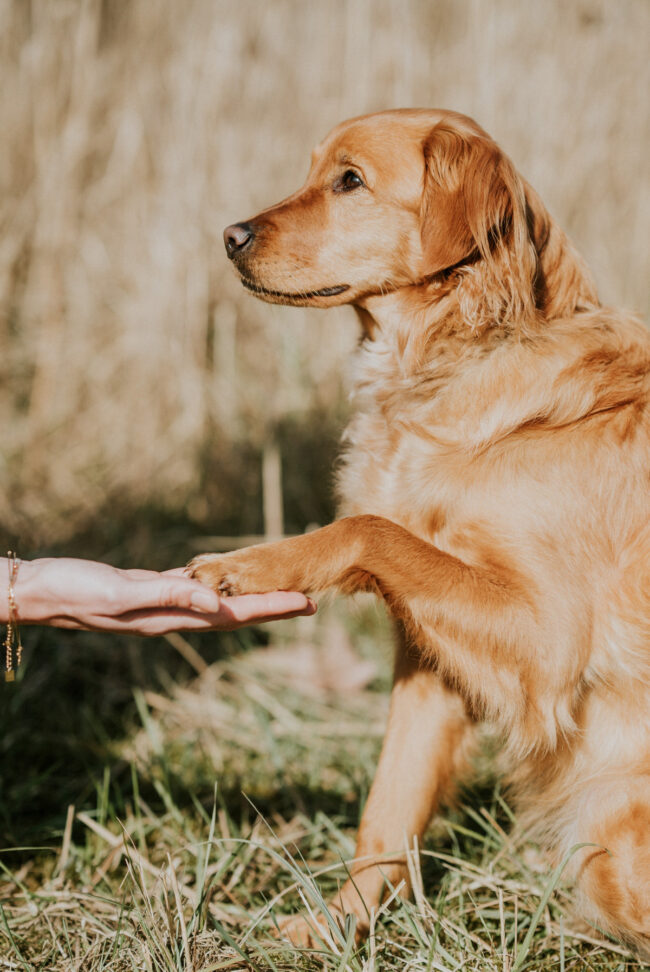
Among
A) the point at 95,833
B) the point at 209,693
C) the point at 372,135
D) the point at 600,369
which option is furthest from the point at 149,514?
the point at 600,369

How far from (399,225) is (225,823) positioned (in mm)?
1714

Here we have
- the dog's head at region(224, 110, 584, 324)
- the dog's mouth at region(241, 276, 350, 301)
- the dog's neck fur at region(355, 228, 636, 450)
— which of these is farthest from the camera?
the dog's mouth at region(241, 276, 350, 301)

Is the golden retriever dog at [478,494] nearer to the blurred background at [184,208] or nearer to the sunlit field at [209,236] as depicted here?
the sunlit field at [209,236]

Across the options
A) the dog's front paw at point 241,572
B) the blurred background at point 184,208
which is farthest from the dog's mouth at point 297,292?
the blurred background at point 184,208

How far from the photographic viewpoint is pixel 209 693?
10.7ft

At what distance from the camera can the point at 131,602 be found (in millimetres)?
1716

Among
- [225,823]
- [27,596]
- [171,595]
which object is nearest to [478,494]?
[171,595]

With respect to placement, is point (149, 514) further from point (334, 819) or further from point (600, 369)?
point (600, 369)

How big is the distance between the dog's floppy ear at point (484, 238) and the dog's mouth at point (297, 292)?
0.99ft

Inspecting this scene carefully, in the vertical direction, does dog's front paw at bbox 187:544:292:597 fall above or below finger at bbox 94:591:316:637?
above

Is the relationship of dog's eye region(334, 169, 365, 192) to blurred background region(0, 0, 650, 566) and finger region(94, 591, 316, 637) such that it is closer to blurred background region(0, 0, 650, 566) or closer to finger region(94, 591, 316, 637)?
finger region(94, 591, 316, 637)

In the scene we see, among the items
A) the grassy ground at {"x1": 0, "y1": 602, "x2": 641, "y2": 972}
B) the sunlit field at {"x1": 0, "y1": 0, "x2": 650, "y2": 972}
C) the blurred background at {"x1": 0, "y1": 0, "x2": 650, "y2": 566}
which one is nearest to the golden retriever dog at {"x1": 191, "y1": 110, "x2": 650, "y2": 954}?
the grassy ground at {"x1": 0, "y1": 602, "x2": 641, "y2": 972}

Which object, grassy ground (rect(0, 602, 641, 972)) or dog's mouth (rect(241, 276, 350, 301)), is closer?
grassy ground (rect(0, 602, 641, 972))

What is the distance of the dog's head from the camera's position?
2.14 meters
